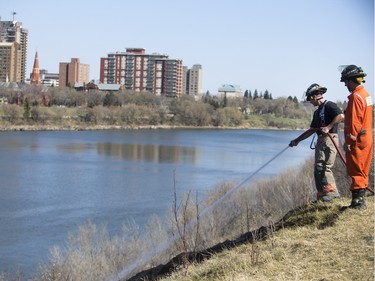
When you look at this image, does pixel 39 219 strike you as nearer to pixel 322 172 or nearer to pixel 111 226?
pixel 111 226

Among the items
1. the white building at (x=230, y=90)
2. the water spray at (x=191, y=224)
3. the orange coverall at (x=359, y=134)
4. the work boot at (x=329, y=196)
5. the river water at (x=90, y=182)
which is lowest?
the river water at (x=90, y=182)

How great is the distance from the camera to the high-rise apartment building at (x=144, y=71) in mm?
132125

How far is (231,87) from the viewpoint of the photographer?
173250 millimetres

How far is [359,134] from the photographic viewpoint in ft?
16.4

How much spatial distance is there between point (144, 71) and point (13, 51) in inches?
1233

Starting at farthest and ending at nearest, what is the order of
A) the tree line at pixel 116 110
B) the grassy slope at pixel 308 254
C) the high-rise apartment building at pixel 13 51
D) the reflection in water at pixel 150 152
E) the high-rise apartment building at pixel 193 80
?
1. the high-rise apartment building at pixel 193 80
2. the high-rise apartment building at pixel 13 51
3. the tree line at pixel 116 110
4. the reflection in water at pixel 150 152
5. the grassy slope at pixel 308 254

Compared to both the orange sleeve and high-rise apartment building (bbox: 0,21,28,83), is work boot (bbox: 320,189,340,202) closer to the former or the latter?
the orange sleeve

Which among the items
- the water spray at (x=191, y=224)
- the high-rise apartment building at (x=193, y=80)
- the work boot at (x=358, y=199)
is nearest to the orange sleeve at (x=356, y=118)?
the work boot at (x=358, y=199)

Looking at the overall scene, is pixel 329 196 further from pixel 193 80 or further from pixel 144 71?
pixel 193 80

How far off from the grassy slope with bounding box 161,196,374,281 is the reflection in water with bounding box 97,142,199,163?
31795 mm

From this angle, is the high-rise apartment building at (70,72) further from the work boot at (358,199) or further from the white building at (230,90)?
the work boot at (358,199)

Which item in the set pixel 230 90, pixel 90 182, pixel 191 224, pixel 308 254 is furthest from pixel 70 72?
pixel 308 254

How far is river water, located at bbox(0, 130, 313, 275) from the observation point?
16956 mm

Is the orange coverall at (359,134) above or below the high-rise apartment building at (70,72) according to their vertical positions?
below
